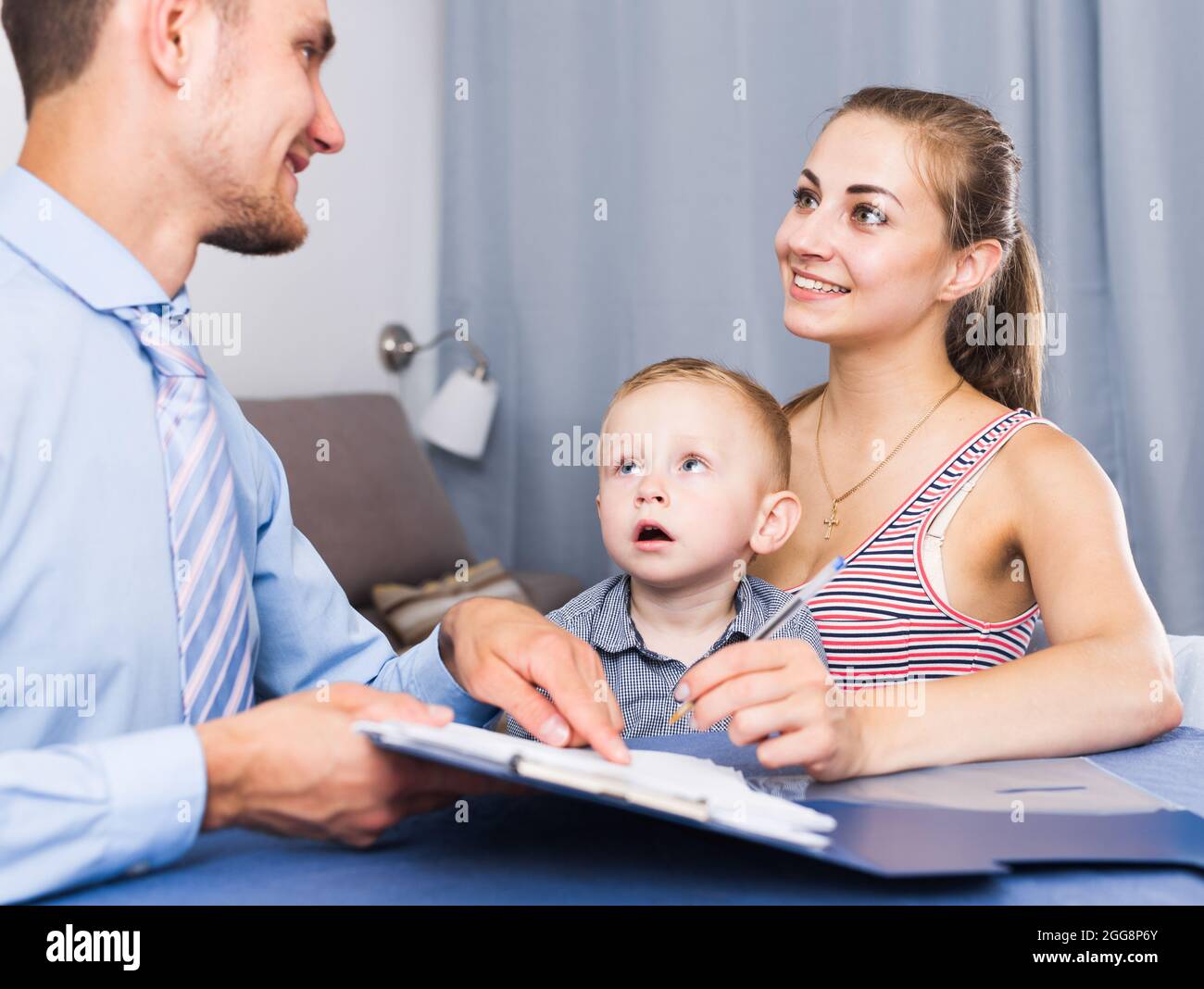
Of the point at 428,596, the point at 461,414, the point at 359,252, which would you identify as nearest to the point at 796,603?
the point at 428,596

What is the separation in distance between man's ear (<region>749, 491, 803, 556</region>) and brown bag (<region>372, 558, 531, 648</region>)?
1.20m

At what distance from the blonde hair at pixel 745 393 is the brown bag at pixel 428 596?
1179mm

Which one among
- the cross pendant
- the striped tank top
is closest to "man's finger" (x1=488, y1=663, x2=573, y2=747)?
the striped tank top

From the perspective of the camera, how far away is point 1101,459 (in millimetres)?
2572

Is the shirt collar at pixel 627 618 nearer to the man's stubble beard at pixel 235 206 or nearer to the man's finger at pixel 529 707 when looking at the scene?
the man's finger at pixel 529 707

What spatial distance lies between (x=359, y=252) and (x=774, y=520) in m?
2.16

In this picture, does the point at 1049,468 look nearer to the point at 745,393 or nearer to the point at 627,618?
the point at 745,393

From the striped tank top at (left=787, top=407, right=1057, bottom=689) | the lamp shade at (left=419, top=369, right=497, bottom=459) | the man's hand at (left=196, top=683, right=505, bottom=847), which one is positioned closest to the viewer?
the man's hand at (left=196, top=683, right=505, bottom=847)

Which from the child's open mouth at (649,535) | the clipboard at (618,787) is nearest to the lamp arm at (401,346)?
the child's open mouth at (649,535)

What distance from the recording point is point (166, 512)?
0.93m

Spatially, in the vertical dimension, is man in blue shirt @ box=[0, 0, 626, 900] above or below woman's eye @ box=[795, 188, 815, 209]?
below

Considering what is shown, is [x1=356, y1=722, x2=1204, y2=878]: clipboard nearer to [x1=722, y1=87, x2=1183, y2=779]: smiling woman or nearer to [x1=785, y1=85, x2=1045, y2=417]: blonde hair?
[x1=722, y1=87, x2=1183, y2=779]: smiling woman

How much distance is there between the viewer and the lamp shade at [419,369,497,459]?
3189 millimetres
